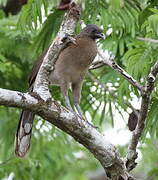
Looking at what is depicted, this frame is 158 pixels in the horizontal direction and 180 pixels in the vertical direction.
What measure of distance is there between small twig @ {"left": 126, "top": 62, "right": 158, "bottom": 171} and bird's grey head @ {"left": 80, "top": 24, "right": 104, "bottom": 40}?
1.28 metres

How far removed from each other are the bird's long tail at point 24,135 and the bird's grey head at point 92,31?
2.77ft

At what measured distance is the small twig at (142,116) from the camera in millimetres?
3401

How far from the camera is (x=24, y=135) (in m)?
4.29

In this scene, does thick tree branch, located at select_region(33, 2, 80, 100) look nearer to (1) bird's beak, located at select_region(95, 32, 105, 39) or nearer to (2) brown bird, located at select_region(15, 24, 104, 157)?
(2) brown bird, located at select_region(15, 24, 104, 157)

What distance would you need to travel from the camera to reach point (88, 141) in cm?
363

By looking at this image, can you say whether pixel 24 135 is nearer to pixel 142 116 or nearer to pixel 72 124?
pixel 72 124

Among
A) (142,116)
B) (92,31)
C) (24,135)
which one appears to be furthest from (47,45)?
(142,116)

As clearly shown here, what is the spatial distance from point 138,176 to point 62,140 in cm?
265

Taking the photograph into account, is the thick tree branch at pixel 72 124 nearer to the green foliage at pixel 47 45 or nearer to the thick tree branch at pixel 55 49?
the thick tree branch at pixel 55 49

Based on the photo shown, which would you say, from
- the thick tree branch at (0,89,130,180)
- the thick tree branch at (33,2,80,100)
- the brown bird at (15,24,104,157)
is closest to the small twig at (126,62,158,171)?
the thick tree branch at (0,89,130,180)

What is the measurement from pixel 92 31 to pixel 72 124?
1410 millimetres

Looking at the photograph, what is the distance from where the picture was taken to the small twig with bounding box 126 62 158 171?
3401 mm

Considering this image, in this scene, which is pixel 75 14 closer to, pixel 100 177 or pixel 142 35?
pixel 142 35

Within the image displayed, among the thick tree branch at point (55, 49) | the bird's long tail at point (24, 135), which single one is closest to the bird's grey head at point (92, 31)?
the bird's long tail at point (24, 135)
